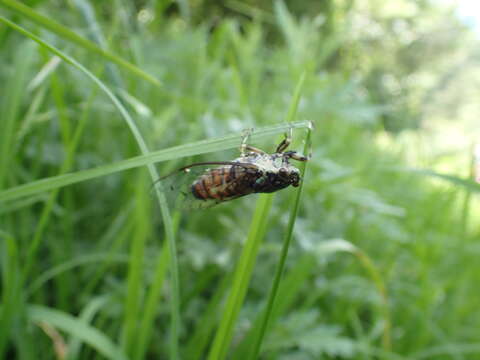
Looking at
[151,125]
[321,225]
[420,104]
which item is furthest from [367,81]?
[151,125]

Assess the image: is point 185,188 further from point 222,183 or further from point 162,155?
point 162,155

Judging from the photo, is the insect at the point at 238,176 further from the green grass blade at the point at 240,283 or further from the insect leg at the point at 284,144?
the green grass blade at the point at 240,283

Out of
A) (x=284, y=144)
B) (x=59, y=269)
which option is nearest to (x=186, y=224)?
(x=59, y=269)

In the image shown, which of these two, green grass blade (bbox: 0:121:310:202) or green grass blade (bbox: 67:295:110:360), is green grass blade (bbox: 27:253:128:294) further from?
green grass blade (bbox: 0:121:310:202)

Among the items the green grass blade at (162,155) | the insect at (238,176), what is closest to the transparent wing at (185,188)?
the insect at (238,176)

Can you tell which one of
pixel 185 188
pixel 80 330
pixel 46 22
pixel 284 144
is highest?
pixel 284 144

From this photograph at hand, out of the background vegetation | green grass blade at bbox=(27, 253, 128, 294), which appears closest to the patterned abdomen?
the background vegetation

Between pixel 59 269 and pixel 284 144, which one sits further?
pixel 59 269
